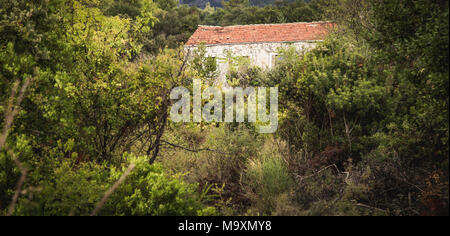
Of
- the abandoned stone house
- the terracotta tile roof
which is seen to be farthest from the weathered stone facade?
the terracotta tile roof

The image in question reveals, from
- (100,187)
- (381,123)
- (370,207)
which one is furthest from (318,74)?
(100,187)

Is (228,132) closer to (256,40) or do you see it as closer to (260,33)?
(256,40)

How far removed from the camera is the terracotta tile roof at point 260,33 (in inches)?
732

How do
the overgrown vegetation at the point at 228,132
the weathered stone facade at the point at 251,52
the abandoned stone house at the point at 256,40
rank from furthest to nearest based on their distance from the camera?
the weathered stone facade at the point at 251,52 < the abandoned stone house at the point at 256,40 < the overgrown vegetation at the point at 228,132

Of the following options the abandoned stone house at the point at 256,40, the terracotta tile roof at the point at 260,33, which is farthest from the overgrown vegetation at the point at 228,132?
the terracotta tile roof at the point at 260,33

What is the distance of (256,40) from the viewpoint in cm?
1908

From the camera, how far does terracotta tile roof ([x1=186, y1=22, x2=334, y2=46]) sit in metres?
18.6

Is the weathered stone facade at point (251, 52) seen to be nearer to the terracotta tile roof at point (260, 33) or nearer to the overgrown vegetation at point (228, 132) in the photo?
the terracotta tile roof at point (260, 33)

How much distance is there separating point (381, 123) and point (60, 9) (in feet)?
20.4

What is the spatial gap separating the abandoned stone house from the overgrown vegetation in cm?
1111

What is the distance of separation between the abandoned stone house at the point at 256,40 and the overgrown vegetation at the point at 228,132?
437 inches

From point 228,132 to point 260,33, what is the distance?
1368cm

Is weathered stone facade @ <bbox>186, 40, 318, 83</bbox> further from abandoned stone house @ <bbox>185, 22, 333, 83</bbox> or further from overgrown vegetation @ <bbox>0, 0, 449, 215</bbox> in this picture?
overgrown vegetation @ <bbox>0, 0, 449, 215</bbox>
